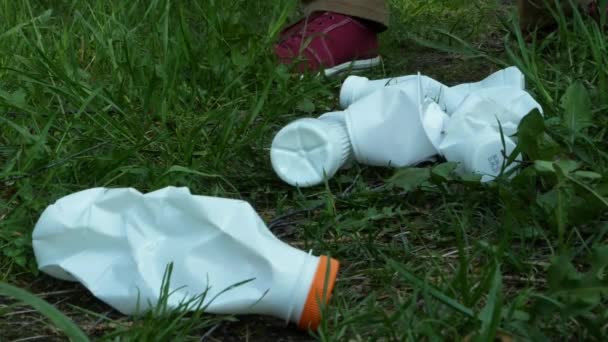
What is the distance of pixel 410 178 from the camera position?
5.43 ft

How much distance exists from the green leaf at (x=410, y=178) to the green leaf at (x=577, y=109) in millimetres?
282

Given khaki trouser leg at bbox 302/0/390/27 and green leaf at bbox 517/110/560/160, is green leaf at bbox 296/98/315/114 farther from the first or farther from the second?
green leaf at bbox 517/110/560/160

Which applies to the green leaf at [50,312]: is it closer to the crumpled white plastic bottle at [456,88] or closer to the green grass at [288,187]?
the green grass at [288,187]

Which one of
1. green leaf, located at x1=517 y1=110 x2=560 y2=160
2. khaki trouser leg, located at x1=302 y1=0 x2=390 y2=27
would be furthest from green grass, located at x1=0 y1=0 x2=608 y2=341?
khaki trouser leg, located at x1=302 y1=0 x2=390 y2=27

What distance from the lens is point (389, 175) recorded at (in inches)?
70.6

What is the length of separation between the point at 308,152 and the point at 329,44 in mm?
864

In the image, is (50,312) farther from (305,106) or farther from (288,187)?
(305,106)

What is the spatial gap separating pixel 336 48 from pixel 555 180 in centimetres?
115

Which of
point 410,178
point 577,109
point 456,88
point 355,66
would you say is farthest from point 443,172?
point 355,66

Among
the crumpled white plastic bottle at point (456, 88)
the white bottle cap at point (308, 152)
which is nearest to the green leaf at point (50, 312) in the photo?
the white bottle cap at point (308, 152)

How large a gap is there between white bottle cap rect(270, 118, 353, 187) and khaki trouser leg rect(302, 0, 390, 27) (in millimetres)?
952

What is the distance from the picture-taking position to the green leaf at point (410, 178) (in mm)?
1646

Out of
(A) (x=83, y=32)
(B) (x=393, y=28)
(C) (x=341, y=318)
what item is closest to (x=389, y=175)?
(C) (x=341, y=318)

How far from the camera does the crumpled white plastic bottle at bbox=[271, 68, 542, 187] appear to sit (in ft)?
5.60
